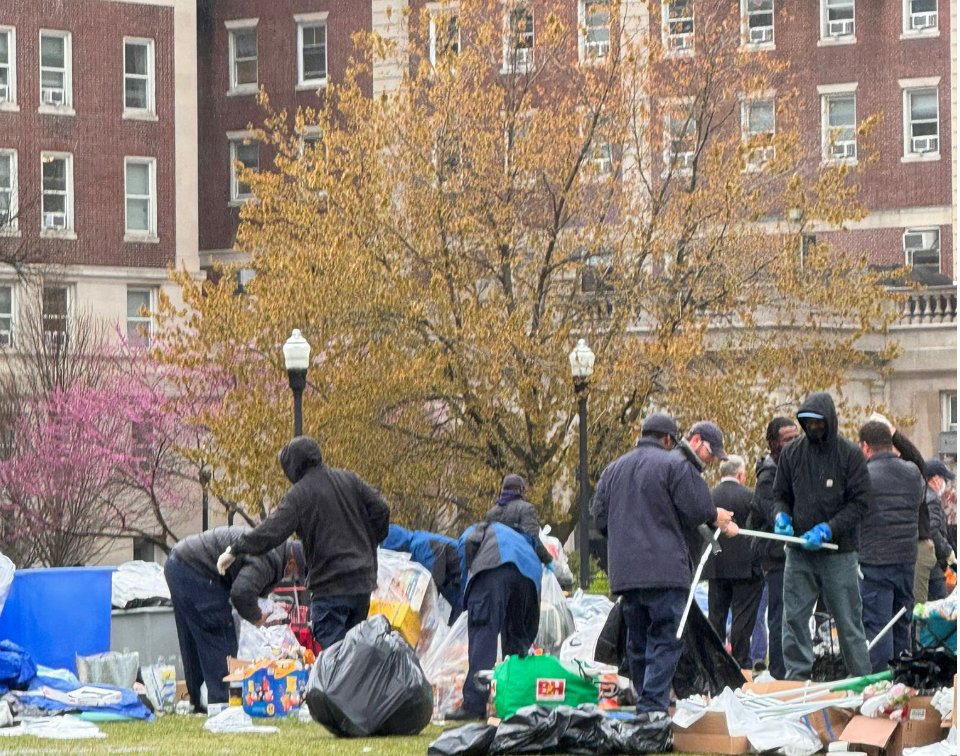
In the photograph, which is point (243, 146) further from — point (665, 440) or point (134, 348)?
point (665, 440)

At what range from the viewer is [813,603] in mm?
13430

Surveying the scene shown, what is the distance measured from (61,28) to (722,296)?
91.4ft

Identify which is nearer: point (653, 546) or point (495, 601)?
point (653, 546)

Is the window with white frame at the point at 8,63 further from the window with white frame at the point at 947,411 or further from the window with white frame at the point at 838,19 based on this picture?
the window with white frame at the point at 947,411

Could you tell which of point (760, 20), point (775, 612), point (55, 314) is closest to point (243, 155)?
point (55, 314)

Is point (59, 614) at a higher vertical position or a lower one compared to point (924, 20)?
lower

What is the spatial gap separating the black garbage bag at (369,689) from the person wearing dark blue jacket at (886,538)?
325 centimetres

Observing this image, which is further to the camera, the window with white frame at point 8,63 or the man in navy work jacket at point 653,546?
the window with white frame at point 8,63

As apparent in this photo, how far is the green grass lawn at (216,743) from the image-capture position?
1207 cm

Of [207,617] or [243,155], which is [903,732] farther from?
[243,155]

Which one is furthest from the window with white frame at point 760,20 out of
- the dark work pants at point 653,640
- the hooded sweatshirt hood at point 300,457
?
the dark work pants at point 653,640

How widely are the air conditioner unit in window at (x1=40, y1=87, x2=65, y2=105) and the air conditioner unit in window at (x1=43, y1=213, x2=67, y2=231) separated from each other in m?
2.89

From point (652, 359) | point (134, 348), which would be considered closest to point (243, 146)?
point (134, 348)

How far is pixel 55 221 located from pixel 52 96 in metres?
3.24
